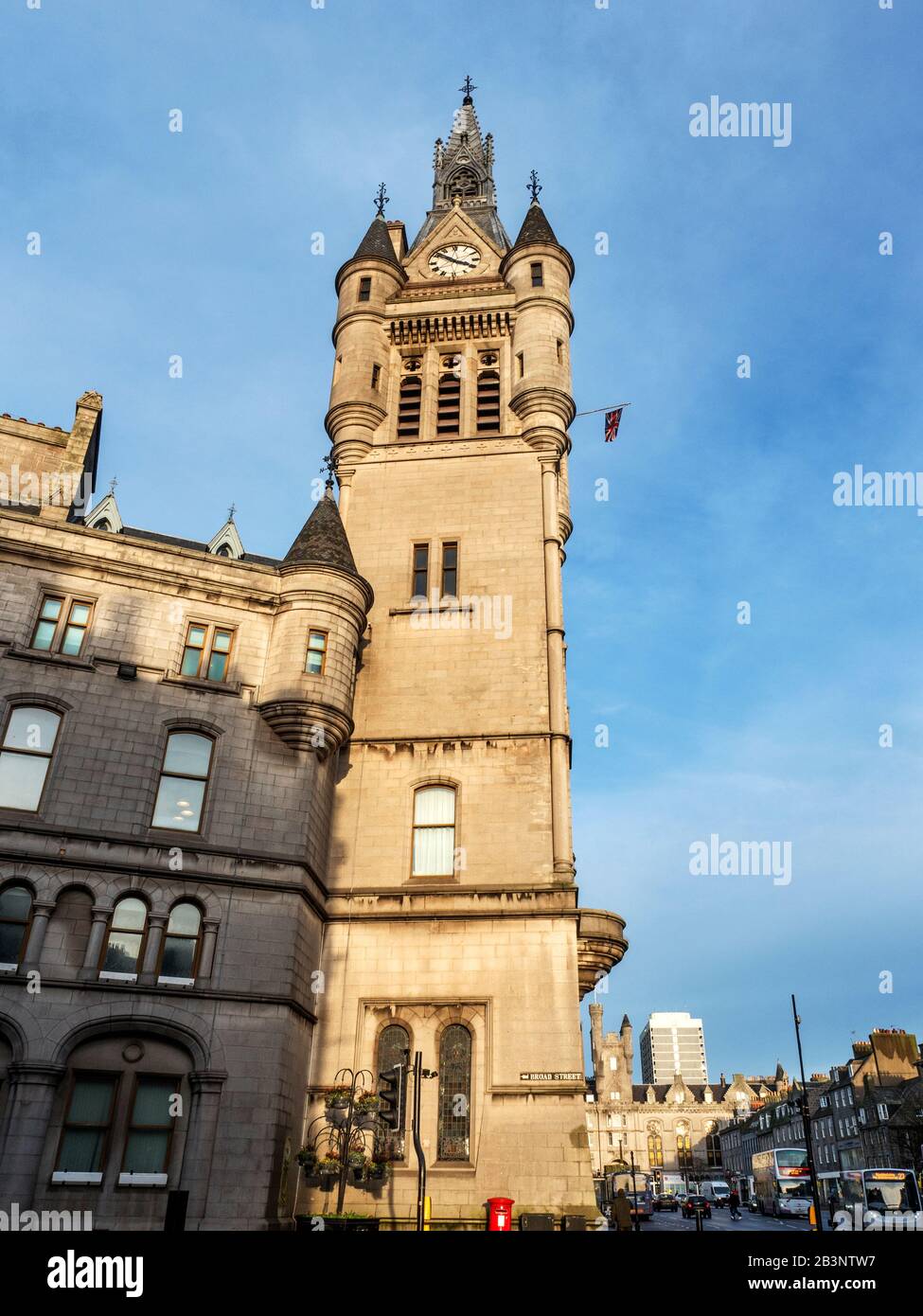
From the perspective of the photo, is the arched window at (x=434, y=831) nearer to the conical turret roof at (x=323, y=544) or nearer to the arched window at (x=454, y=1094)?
the arched window at (x=454, y=1094)

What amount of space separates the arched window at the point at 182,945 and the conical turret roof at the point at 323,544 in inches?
420

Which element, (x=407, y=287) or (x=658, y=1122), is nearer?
(x=407, y=287)

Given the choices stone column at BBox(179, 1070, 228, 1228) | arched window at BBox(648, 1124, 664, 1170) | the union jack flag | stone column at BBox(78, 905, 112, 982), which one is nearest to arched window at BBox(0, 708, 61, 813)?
stone column at BBox(78, 905, 112, 982)

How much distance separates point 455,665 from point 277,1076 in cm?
1438

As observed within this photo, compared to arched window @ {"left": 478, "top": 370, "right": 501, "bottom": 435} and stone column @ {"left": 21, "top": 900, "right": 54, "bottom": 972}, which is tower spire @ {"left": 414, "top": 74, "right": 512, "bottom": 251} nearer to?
arched window @ {"left": 478, "top": 370, "right": 501, "bottom": 435}

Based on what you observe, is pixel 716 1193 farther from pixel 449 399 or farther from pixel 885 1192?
pixel 449 399

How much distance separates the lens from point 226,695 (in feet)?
86.3

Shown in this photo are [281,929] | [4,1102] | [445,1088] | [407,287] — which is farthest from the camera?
[407,287]

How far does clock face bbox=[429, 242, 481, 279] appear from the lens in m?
44.8

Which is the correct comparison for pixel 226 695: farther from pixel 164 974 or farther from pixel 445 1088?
pixel 445 1088

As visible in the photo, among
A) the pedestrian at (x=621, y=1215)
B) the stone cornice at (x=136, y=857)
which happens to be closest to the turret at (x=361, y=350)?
the stone cornice at (x=136, y=857)

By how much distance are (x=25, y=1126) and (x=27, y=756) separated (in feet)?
27.6

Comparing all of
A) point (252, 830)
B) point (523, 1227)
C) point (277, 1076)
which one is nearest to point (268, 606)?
point (252, 830)

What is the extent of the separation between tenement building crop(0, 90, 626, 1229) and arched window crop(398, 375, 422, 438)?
215 cm
